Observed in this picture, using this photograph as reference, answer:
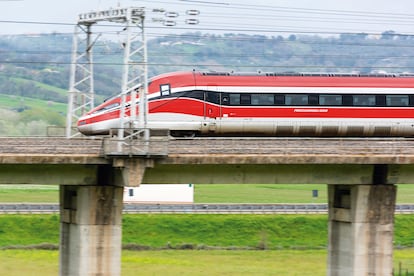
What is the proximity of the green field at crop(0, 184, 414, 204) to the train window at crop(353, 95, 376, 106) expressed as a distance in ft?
175

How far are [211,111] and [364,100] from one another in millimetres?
9135

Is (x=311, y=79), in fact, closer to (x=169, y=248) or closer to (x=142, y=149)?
(x=142, y=149)

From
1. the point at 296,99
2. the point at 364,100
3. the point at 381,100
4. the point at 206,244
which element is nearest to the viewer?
the point at 296,99

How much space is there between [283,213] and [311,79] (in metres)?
34.3

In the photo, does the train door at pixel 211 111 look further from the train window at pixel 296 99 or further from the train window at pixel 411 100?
the train window at pixel 411 100

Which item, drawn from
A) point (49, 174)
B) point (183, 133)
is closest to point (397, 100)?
point (183, 133)

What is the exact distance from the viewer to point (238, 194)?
134375 millimetres

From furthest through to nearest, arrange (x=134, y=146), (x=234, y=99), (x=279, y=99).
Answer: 1. (x=279, y=99)
2. (x=234, y=99)
3. (x=134, y=146)

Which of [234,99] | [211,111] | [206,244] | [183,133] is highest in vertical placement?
[234,99]

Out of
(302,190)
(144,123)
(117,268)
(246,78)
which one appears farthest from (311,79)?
(302,190)

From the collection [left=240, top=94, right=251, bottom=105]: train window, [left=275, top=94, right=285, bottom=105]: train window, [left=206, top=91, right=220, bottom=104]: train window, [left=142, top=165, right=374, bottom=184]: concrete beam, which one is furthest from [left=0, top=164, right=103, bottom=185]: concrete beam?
[left=275, top=94, right=285, bottom=105]: train window

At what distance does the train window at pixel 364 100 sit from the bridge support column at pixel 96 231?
16767 mm

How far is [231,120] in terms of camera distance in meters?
67.0

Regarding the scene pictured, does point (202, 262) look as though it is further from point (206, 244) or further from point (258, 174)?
point (258, 174)
